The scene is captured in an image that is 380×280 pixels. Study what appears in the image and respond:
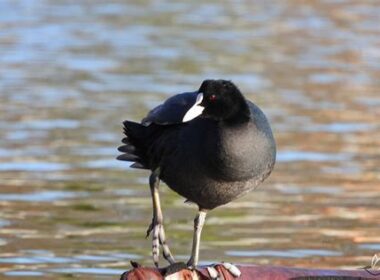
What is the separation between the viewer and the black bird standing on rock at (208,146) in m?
7.15

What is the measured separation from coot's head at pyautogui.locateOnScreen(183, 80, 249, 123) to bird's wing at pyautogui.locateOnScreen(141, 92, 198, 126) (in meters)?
0.22

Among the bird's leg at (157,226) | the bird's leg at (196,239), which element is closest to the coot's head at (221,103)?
the bird's leg at (157,226)

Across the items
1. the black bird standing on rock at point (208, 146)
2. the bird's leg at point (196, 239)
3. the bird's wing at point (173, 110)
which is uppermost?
the bird's wing at point (173, 110)

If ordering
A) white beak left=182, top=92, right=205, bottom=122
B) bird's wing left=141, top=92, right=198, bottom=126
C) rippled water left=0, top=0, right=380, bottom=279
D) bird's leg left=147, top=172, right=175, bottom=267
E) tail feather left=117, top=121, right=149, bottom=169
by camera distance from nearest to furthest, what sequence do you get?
white beak left=182, top=92, right=205, bottom=122 → bird's wing left=141, top=92, right=198, bottom=126 → bird's leg left=147, top=172, right=175, bottom=267 → tail feather left=117, top=121, right=149, bottom=169 → rippled water left=0, top=0, right=380, bottom=279

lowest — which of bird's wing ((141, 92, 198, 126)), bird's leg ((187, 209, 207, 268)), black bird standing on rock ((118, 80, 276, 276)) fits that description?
bird's leg ((187, 209, 207, 268))

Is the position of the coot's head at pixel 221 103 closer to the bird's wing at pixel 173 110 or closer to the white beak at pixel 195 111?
the white beak at pixel 195 111

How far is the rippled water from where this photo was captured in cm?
1009

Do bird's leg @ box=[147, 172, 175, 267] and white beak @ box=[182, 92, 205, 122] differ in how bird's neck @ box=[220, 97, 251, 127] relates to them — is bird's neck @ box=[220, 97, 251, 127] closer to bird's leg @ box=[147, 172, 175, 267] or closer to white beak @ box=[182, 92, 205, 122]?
white beak @ box=[182, 92, 205, 122]

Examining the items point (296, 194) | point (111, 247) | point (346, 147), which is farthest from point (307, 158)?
point (111, 247)

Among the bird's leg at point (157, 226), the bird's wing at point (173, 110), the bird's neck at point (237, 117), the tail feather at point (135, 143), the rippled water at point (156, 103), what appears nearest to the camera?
the bird's neck at point (237, 117)

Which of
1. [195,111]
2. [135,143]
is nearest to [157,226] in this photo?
[135,143]

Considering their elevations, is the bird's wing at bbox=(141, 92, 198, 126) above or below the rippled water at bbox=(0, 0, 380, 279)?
above

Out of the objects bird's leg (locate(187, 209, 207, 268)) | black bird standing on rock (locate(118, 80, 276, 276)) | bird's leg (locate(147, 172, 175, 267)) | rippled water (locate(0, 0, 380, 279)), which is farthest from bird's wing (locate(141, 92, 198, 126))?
rippled water (locate(0, 0, 380, 279))

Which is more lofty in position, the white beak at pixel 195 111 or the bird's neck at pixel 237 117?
the white beak at pixel 195 111
